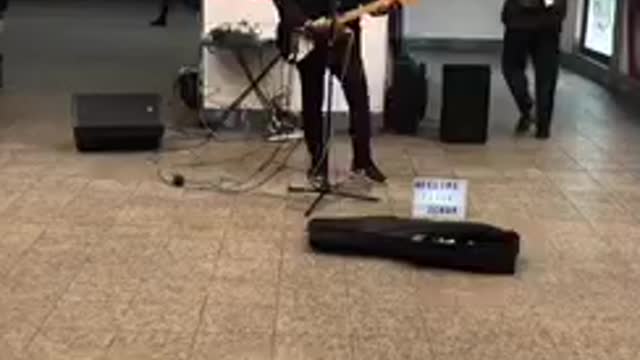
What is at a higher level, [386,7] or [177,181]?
[386,7]

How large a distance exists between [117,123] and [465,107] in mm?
2113

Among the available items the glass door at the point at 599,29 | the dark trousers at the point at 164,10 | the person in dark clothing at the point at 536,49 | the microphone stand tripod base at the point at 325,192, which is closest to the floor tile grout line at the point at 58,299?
the microphone stand tripod base at the point at 325,192

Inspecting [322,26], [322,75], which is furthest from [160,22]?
[322,26]

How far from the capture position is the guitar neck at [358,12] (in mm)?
4895

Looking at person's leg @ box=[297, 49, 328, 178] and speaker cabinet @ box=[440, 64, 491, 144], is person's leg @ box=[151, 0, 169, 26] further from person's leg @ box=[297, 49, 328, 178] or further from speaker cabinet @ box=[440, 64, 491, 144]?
person's leg @ box=[297, 49, 328, 178]

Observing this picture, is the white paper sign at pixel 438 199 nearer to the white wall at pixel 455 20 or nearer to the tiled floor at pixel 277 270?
the tiled floor at pixel 277 270

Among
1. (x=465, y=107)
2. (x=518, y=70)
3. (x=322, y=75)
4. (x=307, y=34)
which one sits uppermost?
(x=307, y=34)

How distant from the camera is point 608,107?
840 cm

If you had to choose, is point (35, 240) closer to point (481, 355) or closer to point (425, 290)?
point (425, 290)

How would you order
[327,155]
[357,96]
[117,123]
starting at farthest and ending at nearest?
[117,123] < [327,155] < [357,96]

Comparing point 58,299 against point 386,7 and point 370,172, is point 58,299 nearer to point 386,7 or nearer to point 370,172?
point 386,7

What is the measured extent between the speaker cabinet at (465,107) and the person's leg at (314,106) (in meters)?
1.41

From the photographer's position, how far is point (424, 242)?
13.6ft

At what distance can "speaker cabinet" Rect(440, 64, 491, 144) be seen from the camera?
21.8 feet
